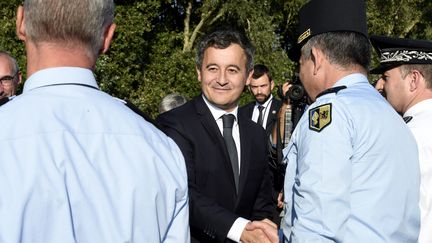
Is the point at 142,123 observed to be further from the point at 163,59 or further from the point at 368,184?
the point at 163,59

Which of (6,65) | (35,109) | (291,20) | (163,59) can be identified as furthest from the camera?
(291,20)

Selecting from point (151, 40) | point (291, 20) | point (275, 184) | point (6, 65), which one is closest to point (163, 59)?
point (151, 40)

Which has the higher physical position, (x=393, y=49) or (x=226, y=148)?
(x=393, y=49)

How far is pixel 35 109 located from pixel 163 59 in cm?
1615

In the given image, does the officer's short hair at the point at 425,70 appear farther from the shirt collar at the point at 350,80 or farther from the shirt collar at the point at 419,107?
the shirt collar at the point at 350,80

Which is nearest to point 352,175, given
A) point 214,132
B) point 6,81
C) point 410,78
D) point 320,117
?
point 320,117

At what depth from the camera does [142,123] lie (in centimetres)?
168

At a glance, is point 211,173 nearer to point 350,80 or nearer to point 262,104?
→ point 350,80

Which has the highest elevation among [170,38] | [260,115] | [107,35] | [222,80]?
[107,35]

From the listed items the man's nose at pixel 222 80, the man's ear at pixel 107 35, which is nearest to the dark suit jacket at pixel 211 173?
the man's nose at pixel 222 80

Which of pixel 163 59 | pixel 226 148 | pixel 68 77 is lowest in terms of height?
pixel 163 59

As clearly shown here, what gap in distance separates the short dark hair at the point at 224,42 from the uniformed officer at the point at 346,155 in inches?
31.7

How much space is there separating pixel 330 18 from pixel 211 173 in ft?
3.26

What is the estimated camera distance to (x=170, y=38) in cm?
1839
